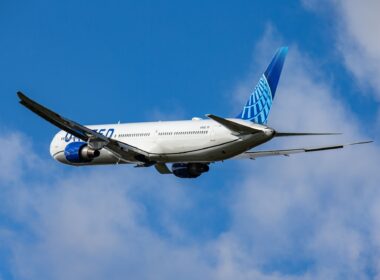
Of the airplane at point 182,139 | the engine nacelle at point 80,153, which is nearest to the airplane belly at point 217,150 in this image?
the airplane at point 182,139

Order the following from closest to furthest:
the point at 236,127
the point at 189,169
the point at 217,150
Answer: the point at 236,127 → the point at 217,150 → the point at 189,169

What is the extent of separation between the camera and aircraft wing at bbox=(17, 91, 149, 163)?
75.8m

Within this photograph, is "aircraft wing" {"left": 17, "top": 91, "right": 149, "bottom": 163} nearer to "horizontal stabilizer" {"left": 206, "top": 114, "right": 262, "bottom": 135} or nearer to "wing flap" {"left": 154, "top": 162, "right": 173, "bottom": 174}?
"wing flap" {"left": 154, "top": 162, "right": 173, "bottom": 174}

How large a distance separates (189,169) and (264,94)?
842 centimetres

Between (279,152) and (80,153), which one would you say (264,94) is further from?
(80,153)

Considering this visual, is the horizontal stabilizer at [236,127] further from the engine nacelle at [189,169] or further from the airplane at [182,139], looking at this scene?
the engine nacelle at [189,169]

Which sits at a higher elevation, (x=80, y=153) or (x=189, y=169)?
(x=189, y=169)

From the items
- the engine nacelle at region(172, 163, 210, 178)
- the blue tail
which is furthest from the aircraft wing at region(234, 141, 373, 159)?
the blue tail

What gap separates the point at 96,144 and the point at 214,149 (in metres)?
8.53

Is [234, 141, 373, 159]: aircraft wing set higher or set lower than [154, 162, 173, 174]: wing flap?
higher

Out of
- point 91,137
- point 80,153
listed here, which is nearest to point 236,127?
point 91,137

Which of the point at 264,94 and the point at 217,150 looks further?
the point at 264,94

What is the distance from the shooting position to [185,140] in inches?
3093

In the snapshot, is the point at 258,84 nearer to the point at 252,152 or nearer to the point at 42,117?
the point at 252,152
